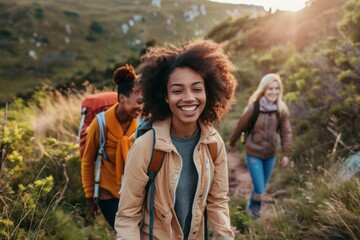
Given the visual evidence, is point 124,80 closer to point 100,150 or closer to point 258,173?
point 100,150

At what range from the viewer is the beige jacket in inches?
77.1

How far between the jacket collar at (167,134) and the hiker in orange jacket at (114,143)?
0.83m

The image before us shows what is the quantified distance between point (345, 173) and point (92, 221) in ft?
10.3

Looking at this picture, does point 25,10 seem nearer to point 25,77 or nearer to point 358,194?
point 25,77

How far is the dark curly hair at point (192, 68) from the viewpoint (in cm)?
208

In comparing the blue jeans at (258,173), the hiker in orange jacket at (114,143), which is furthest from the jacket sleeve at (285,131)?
the hiker in orange jacket at (114,143)

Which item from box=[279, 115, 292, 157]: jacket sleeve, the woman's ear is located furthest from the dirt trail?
the woman's ear

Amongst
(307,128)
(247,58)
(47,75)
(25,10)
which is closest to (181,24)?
(25,10)

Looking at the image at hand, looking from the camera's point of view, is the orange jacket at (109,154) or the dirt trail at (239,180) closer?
the orange jacket at (109,154)

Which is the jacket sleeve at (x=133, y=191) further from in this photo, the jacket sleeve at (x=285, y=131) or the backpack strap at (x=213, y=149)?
the jacket sleeve at (x=285, y=131)

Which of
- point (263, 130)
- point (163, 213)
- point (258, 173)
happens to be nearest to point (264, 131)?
point (263, 130)

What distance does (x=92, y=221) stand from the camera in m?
4.44

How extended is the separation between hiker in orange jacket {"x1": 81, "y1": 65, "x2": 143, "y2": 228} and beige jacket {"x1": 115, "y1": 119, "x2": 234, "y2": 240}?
88 cm

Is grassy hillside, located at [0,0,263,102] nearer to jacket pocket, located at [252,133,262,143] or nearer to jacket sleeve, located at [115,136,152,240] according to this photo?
jacket pocket, located at [252,133,262,143]
